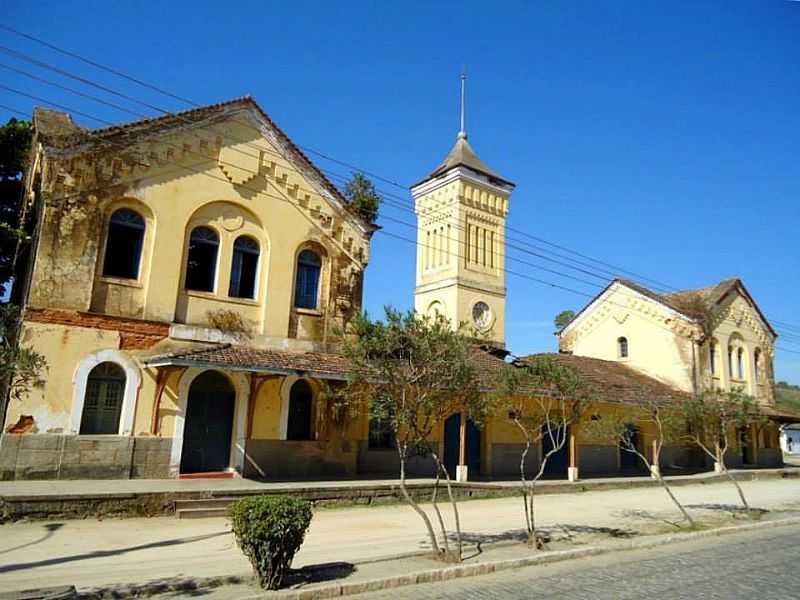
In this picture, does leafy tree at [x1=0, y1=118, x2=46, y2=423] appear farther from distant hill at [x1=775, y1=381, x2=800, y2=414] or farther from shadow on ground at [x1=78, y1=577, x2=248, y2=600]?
distant hill at [x1=775, y1=381, x2=800, y2=414]

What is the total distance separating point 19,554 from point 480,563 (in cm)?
729

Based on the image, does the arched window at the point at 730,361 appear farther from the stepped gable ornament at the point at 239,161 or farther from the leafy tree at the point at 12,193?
the leafy tree at the point at 12,193

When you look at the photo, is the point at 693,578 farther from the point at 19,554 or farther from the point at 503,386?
the point at 19,554

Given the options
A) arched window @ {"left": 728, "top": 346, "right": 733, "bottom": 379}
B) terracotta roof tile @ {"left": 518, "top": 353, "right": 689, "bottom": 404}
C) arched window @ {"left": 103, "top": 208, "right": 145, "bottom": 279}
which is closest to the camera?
arched window @ {"left": 103, "top": 208, "right": 145, "bottom": 279}

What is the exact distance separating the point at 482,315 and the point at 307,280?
2357cm

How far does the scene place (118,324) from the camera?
1570cm

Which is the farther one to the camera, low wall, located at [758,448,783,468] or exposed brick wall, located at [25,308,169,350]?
low wall, located at [758,448,783,468]

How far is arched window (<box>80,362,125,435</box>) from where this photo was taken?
49.5 ft

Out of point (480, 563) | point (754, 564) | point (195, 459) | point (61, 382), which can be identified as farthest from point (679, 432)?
point (61, 382)

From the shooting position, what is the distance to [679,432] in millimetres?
18641

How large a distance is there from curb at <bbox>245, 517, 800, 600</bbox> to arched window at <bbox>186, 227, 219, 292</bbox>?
37.5 feet

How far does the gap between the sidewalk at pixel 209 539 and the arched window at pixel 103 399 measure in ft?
11.7

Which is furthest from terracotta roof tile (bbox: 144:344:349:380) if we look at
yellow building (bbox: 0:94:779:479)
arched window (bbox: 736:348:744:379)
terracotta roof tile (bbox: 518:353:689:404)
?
arched window (bbox: 736:348:744:379)

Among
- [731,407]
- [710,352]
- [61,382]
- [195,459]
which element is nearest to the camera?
[61,382]
